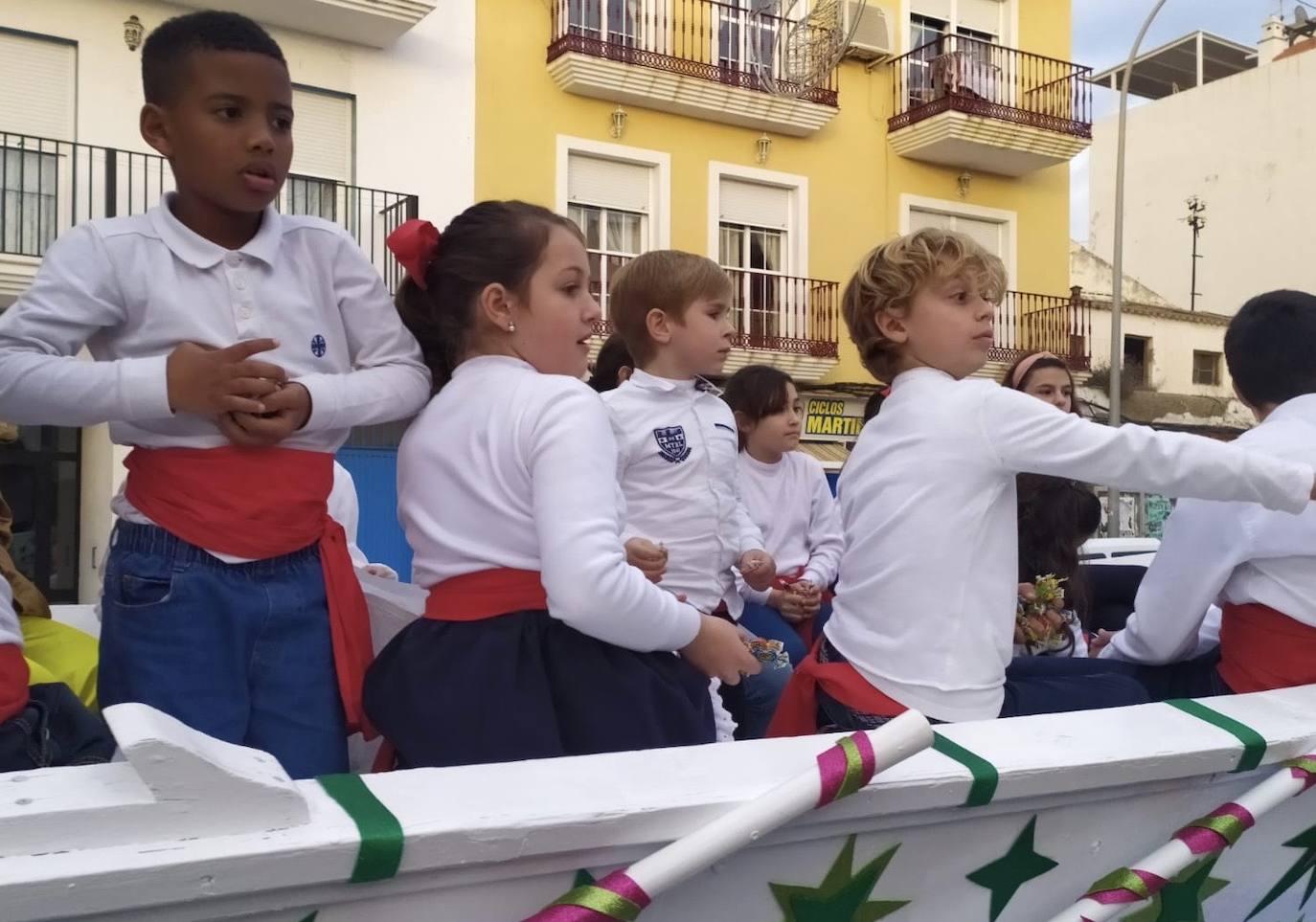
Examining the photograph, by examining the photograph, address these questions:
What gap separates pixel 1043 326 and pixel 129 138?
36.7 ft

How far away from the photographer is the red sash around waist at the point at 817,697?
212 cm

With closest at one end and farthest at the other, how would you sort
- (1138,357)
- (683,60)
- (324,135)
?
(324,135), (683,60), (1138,357)

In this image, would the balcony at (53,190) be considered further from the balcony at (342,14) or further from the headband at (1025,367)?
the headband at (1025,367)

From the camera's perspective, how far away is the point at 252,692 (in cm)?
177

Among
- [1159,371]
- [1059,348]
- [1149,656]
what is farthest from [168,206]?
[1159,371]

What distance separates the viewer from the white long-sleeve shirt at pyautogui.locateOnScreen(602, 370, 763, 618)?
3080mm

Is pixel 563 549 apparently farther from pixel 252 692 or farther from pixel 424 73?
pixel 424 73

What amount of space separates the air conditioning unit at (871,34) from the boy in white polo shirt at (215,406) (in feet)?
44.0

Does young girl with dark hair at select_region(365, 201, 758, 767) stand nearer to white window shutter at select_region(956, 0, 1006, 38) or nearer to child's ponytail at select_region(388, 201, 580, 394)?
child's ponytail at select_region(388, 201, 580, 394)

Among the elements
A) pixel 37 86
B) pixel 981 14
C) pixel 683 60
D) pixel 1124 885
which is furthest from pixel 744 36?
pixel 1124 885

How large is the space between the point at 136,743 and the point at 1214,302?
27630mm

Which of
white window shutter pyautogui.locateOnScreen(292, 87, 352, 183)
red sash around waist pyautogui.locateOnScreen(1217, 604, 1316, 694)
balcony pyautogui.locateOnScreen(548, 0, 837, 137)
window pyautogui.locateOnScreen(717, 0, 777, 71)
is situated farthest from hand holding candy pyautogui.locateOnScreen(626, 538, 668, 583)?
window pyautogui.locateOnScreen(717, 0, 777, 71)

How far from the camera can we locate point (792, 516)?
415cm

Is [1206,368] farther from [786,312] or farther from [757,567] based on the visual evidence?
[757,567]
